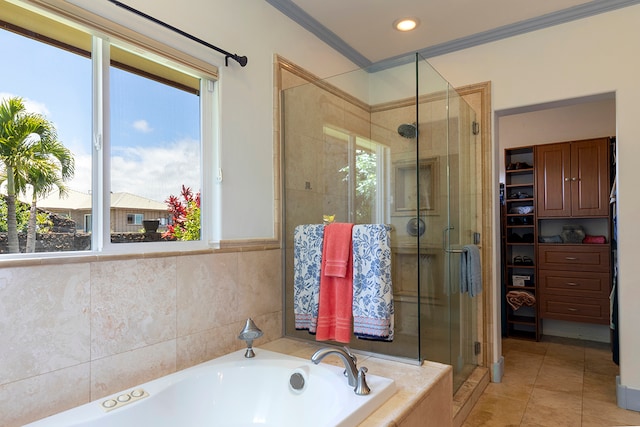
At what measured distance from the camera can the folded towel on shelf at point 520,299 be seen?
438 centimetres

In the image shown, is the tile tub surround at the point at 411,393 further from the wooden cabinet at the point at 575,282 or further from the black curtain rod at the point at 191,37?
the wooden cabinet at the point at 575,282

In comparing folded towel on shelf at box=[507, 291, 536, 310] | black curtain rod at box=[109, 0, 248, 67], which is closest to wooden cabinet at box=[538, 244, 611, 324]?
folded towel on shelf at box=[507, 291, 536, 310]

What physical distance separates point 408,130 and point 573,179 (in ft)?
9.60

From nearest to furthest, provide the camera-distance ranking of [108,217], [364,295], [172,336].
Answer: [108,217], [172,336], [364,295]

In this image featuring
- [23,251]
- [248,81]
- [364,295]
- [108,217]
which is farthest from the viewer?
[248,81]

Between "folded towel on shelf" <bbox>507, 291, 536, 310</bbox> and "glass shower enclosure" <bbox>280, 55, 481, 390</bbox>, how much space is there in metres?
1.86

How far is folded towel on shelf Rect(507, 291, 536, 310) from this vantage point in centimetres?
438

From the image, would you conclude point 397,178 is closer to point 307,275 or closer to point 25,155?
point 307,275

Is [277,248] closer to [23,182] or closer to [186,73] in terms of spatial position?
[186,73]

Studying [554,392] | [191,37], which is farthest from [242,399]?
[554,392]

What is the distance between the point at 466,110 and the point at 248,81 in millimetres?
1736

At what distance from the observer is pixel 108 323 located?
1.63 meters

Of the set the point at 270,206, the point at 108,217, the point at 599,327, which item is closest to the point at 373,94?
the point at 270,206

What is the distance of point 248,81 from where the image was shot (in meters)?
2.33
